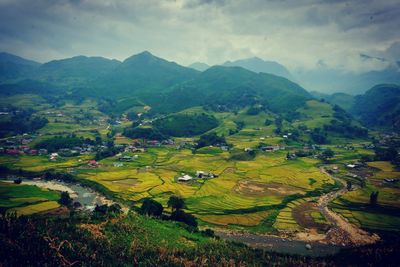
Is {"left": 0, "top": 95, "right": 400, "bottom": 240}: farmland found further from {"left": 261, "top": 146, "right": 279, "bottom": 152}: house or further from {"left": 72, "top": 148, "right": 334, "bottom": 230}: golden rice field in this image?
{"left": 261, "top": 146, "right": 279, "bottom": 152}: house

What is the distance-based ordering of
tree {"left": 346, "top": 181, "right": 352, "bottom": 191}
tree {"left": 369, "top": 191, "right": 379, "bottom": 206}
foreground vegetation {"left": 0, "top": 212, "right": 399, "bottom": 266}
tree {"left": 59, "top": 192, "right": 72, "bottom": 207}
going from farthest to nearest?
tree {"left": 346, "top": 181, "right": 352, "bottom": 191} → tree {"left": 369, "top": 191, "right": 379, "bottom": 206} → tree {"left": 59, "top": 192, "right": 72, "bottom": 207} → foreground vegetation {"left": 0, "top": 212, "right": 399, "bottom": 266}

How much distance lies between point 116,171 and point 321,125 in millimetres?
120143

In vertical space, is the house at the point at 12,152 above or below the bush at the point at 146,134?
below

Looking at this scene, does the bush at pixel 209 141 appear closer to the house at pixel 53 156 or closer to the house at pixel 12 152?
the house at pixel 53 156

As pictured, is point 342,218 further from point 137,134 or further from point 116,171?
point 137,134

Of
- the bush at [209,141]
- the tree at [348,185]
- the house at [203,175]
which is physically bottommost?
the tree at [348,185]

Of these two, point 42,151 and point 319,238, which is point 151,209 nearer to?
point 319,238

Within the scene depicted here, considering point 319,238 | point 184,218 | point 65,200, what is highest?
point 184,218

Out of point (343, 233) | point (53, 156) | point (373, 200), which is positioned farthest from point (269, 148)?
point (53, 156)

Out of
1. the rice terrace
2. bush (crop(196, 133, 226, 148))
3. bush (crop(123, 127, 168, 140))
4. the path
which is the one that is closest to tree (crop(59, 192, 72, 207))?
the rice terrace

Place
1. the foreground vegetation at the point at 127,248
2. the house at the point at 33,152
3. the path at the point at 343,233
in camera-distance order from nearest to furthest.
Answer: the foreground vegetation at the point at 127,248 → the path at the point at 343,233 → the house at the point at 33,152

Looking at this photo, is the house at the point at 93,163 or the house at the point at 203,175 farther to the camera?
the house at the point at 93,163

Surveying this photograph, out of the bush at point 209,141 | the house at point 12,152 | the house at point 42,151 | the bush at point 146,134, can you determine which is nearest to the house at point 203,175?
the bush at point 209,141

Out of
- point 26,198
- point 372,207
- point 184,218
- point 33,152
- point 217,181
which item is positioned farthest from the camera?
point 33,152
